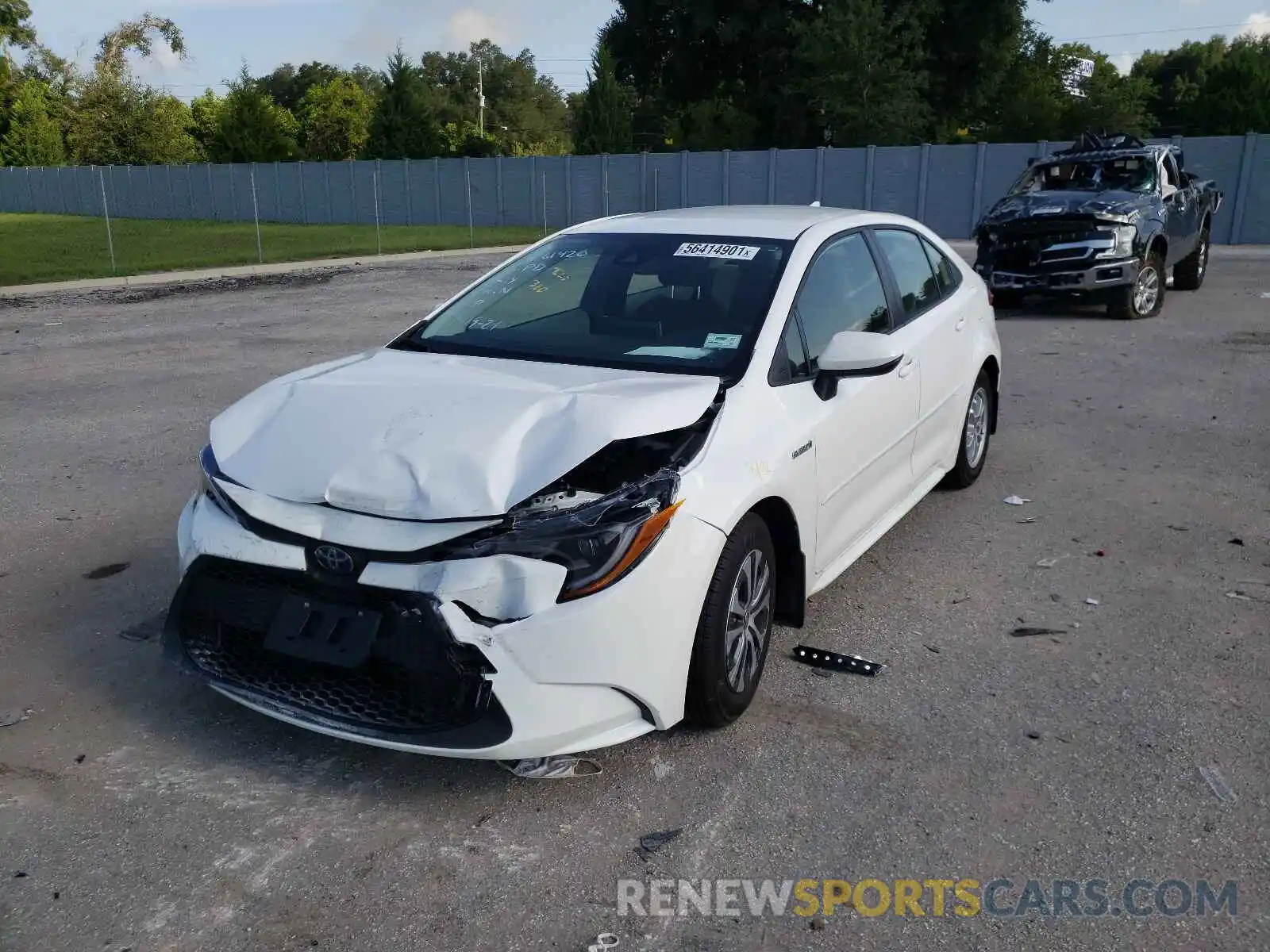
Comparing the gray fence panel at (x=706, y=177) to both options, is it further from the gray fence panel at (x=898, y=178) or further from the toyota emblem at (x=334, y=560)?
the toyota emblem at (x=334, y=560)

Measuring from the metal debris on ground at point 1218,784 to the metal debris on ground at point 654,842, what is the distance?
1.58 m

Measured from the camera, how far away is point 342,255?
24500 mm

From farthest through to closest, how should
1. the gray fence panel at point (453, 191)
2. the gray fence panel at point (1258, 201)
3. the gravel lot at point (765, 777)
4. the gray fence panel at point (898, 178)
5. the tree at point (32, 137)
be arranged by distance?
1. the tree at point (32, 137)
2. the gray fence panel at point (453, 191)
3. the gray fence panel at point (898, 178)
4. the gray fence panel at point (1258, 201)
5. the gravel lot at point (765, 777)

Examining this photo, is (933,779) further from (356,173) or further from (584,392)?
(356,173)

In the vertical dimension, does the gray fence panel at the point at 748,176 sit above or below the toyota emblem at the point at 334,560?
above

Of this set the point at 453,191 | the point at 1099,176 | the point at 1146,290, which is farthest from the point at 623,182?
the point at 1146,290

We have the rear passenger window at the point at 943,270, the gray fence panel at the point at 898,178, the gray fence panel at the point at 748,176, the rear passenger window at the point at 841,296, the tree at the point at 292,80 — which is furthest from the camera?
the tree at the point at 292,80

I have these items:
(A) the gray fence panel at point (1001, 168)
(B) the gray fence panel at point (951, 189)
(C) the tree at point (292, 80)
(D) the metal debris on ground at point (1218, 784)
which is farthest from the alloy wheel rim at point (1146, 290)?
(C) the tree at point (292, 80)

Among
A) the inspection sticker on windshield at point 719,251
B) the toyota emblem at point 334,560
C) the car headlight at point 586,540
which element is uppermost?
the inspection sticker on windshield at point 719,251

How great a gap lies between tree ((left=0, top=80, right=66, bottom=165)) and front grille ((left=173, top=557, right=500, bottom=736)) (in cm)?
7036

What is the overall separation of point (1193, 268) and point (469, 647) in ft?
49.4

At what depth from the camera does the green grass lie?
2145cm

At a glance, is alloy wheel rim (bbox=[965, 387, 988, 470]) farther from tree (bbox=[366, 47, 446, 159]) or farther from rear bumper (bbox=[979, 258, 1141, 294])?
tree (bbox=[366, 47, 446, 159])

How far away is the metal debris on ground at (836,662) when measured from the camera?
4055mm
